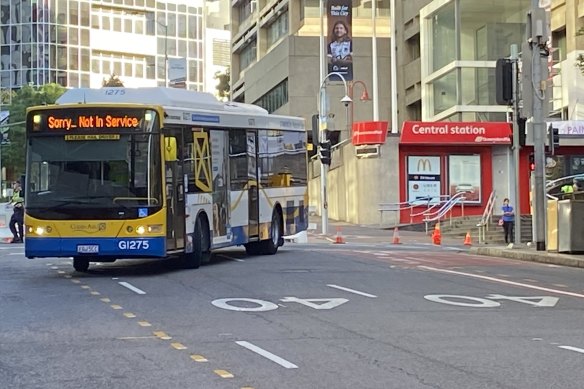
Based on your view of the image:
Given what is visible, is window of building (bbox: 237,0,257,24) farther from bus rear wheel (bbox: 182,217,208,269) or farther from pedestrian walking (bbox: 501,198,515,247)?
bus rear wheel (bbox: 182,217,208,269)

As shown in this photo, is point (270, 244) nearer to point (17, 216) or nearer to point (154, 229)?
point (154, 229)

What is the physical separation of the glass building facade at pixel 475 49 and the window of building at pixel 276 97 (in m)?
17.5

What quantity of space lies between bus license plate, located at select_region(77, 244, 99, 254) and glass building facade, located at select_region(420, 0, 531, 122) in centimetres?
3832

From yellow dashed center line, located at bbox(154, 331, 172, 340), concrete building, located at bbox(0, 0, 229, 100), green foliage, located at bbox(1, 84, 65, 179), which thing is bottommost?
yellow dashed center line, located at bbox(154, 331, 172, 340)

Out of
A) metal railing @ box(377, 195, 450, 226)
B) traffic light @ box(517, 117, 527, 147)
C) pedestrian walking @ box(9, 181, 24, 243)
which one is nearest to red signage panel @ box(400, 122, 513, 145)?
metal railing @ box(377, 195, 450, 226)

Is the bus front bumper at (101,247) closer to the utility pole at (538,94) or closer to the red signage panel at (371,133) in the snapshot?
the utility pole at (538,94)

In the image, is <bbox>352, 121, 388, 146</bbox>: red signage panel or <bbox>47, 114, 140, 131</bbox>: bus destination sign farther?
<bbox>352, 121, 388, 146</bbox>: red signage panel

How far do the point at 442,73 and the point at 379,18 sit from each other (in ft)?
54.9

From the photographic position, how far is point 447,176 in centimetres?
4516

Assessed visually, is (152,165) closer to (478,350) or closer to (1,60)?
(478,350)

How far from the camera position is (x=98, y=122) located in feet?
56.7

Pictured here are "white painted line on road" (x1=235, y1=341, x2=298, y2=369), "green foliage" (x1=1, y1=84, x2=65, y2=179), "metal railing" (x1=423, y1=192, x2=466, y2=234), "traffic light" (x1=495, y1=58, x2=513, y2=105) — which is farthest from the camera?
"green foliage" (x1=1, y1=84, x2=65, y2=179)

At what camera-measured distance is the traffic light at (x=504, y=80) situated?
82.4 ft

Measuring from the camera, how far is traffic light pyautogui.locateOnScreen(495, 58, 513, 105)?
25109mm
